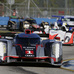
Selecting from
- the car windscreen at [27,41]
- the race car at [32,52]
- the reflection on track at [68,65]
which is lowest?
the reflection on track at [68,65]

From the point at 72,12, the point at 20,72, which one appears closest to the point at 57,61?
the point at 20,72

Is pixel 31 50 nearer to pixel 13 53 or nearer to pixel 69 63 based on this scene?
pixel 13 53

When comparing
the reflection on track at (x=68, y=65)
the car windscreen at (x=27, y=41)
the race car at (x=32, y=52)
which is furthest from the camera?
the car windscreen at (x=27, y=41)

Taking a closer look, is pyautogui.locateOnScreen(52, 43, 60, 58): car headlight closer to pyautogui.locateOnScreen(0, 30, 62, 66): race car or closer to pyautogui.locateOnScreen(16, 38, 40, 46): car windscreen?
pyautogui.locateOnScreen(0, 30, 62, 66): race car

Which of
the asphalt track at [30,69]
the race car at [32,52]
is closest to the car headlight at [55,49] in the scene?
the race car at [32,52]

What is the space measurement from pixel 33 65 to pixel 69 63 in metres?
1.30

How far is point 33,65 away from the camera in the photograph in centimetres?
1015

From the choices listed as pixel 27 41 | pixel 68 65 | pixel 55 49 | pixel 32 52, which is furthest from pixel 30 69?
pixel 27 41

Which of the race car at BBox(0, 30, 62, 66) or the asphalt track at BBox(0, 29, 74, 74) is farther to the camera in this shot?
the race car at BBox(0, 30, 62, 66)

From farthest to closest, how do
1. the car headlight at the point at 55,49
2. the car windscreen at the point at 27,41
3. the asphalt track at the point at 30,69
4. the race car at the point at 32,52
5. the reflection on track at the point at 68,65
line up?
the car windscreen at the point at 27,41 < the car headlight at the point at 55,49 < the race car at the point at 32,52 < the reflection on track at the point at 68,65 < the asphalt track at the point at 30,69

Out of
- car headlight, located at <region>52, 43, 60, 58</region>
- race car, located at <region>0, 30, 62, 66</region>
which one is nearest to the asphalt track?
race car, located at <region>0, 30, 62, 66</region>

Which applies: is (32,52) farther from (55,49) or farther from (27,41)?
(27,41)

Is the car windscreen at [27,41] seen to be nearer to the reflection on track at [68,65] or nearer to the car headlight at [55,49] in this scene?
the car headlight at [55,49]

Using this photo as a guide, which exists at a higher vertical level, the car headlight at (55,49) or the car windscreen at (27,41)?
the car windscreen at (27,41)
